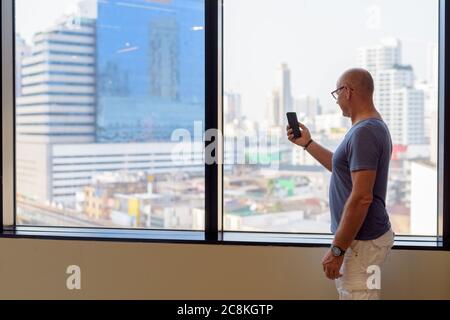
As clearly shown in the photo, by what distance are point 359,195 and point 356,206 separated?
43 millimetres

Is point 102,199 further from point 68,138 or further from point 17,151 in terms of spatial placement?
point 17,151

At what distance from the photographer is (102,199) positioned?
284 centimetres

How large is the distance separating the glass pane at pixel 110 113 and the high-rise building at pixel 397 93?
92 cm

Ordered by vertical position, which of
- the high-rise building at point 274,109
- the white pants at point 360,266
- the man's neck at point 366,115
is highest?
the high-rise building at point 274,109

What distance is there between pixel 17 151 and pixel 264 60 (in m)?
1.52

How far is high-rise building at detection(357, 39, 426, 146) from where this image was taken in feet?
8.30

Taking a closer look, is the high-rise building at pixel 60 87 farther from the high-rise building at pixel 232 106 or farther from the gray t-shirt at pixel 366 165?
the gray t-shirt at pixel 366 165

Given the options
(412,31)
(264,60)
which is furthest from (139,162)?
(412,31)

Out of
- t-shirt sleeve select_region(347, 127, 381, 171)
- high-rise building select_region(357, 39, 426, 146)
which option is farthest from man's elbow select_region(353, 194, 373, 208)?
high-rise building select_region(357, 39, 426, 146)

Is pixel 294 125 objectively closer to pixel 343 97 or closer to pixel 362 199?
pixel 343 97

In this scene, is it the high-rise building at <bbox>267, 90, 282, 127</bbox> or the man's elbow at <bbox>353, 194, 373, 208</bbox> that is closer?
the man's elbow at <bbox>353, 194, 373, 208</bbox>

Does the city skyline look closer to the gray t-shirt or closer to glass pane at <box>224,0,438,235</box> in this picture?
glass pane at <box>224,0,438,235</box>

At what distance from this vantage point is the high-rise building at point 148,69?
2.72 meters

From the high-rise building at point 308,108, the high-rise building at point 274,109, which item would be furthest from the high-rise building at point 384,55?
the high-rise building at point 274,109
